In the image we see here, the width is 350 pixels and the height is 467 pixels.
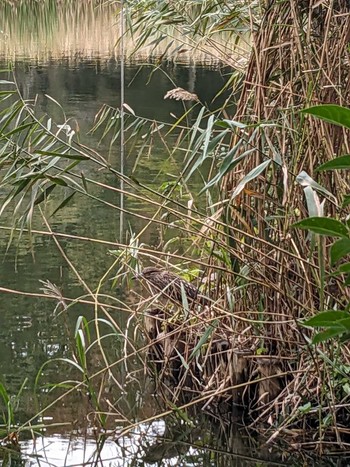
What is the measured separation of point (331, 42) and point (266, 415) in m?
1.02

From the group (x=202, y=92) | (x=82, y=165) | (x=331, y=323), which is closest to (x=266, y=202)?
(x=331, y=323)

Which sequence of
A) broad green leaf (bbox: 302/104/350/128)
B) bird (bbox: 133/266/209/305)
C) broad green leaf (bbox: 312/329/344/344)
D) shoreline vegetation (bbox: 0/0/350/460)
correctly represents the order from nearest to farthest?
1. broad green leaf (bbox: 302/104/350/128)
2. broad green leaf (bbox: 312/329/344/344)
3. shoreline vegetation (bbox: 0/0/350/460)
4. bird (bbox: 133/266/209/305)

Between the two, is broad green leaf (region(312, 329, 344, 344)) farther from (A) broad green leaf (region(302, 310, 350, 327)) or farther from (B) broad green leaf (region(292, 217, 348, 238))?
(B) broad green leaf (region(292, 217, 348, 238))

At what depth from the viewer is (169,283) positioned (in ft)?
9.23

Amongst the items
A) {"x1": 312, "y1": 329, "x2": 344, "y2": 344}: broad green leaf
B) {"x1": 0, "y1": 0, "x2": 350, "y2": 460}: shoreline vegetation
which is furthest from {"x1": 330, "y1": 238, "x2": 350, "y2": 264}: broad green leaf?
{"x1": 0, "y1": 0, "x2": 350, "y2": 460}: shoreline vegetation

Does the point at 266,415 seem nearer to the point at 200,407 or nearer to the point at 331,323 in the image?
the point at 200,407

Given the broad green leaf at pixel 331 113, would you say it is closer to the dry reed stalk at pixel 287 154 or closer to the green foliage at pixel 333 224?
the green foliage at pixel 333 224

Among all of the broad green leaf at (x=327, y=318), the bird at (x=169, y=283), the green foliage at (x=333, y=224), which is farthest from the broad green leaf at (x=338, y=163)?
the bird at (x=169, y=283)

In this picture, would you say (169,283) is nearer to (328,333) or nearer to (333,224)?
(328,333)

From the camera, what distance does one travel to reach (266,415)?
2600 mm

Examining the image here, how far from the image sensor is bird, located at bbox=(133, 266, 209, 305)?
2.84 metres

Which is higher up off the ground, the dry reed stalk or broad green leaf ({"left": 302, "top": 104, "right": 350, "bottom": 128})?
broad green leaf ({"left": 302, "top": 104, "right": 350, "bottom": 128})

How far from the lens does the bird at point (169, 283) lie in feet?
9.30

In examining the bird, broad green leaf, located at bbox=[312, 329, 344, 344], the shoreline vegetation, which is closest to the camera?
broad green leaf, located at bbox=[312, 329, 344, 344]
